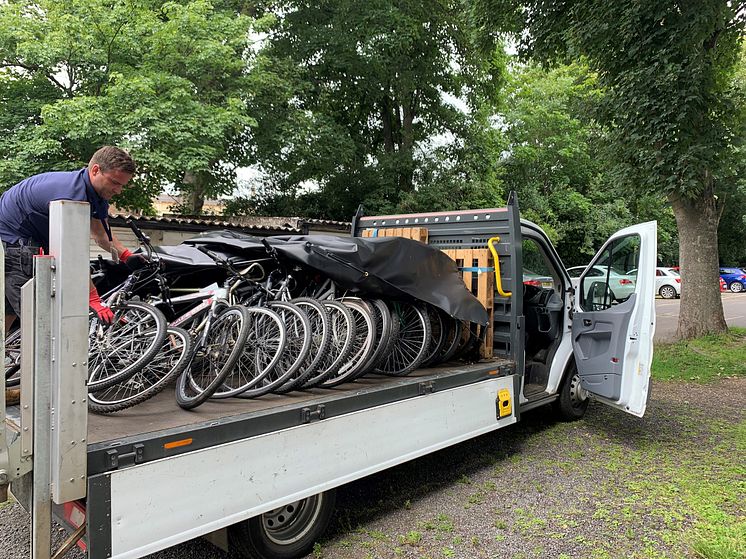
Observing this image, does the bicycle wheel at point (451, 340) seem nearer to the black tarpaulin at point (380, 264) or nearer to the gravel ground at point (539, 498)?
the black tarpaulin at point (380, 264)

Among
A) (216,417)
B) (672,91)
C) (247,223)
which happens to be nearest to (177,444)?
(216,417)

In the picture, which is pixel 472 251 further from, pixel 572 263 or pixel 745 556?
pixel 572 263

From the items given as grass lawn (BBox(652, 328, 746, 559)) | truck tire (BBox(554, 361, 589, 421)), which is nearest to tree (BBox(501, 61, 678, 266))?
grass lawn (BBox(652, 328, 746, 559))

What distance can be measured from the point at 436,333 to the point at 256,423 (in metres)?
2.05

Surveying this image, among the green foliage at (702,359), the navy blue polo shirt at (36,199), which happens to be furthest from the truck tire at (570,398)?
the navy blue polo shirt at (36,199)

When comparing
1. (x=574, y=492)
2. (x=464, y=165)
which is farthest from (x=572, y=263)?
(x=574, y=492)

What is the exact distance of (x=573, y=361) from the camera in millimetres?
5551

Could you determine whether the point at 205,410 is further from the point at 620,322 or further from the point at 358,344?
the point at 620,322

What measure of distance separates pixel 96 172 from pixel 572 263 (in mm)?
23630

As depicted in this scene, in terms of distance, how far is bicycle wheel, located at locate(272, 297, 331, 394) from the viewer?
3.31 m

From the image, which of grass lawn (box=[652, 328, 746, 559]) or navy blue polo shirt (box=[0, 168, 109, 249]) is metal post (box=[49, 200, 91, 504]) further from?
grass lawn (box=[652, 328, 746, 559])

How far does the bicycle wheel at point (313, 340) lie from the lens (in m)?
3.31

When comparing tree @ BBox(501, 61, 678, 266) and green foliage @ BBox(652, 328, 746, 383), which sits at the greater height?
tree @ BBox(501, 61, 678, 266)

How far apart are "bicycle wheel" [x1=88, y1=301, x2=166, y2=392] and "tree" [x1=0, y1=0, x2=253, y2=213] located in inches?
307
